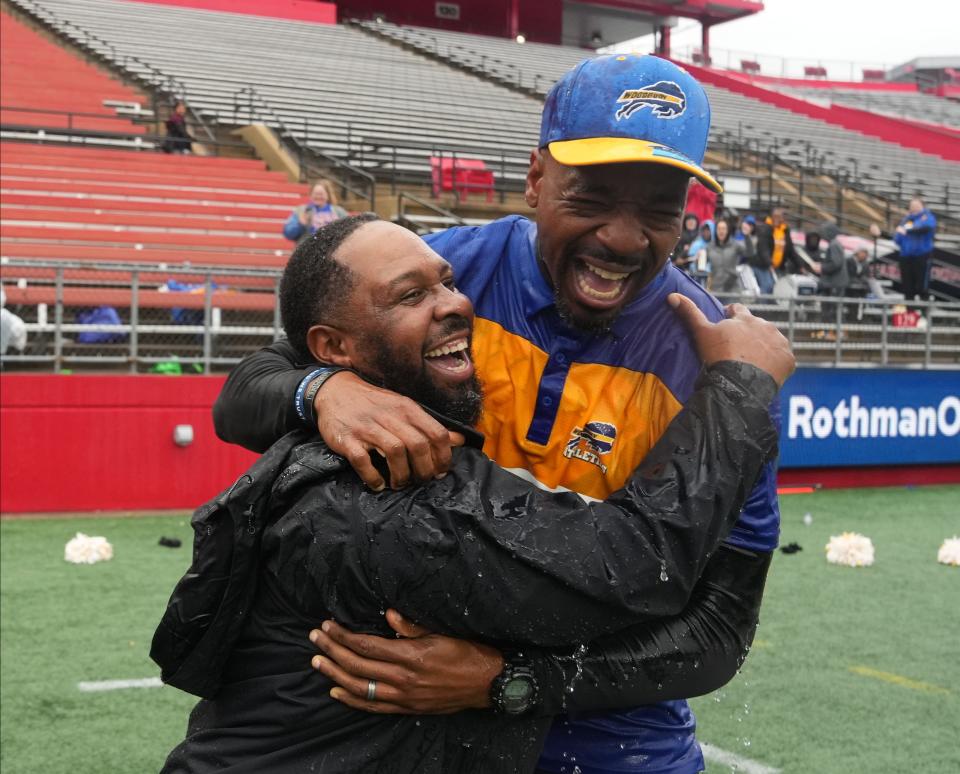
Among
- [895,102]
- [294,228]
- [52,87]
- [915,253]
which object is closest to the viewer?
[294,228]

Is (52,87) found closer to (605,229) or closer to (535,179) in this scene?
(535,179)

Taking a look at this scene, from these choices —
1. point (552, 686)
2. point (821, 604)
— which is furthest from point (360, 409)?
point (821, 604)

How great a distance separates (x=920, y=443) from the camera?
11.6m

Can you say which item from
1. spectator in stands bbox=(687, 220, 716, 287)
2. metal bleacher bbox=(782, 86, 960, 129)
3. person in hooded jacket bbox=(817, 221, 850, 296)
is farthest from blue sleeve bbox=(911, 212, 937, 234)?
metal bleacher bbox=(782, 86, 960, 129)

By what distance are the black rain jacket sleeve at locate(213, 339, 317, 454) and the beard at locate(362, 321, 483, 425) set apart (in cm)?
13

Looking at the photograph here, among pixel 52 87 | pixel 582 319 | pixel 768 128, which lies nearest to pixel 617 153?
pixel 582 319

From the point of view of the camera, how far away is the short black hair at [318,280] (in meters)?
1.87

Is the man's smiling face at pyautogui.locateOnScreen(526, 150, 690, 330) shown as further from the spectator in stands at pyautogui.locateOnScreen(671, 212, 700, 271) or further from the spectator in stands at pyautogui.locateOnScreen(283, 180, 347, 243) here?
the spectator in stands at pyautogui.locateOnScreen(671, 212, 700, 271)

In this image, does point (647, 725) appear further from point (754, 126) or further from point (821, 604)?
point (754, 126)

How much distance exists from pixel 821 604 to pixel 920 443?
18.8 feet

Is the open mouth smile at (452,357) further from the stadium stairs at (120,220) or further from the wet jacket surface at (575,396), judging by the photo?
the stadium stairs at (120,220)

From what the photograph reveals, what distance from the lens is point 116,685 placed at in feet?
16.2

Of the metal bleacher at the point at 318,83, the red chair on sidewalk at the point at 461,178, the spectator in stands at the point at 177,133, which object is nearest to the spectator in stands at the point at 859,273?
the red chair on sidewalk at the point at 461,178

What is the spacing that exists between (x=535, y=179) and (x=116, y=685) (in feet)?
11.9
